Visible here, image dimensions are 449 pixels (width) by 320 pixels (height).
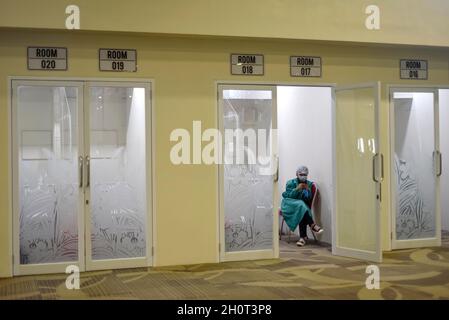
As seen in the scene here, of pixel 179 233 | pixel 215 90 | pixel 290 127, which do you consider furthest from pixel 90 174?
pixel 290 127

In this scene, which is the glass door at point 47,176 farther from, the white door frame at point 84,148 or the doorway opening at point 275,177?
the doorway opening at point 275,177

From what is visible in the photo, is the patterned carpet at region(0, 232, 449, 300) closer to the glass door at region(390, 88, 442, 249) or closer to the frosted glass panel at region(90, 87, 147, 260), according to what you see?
the frosted glass panel at region(90, 87, 147, 260)

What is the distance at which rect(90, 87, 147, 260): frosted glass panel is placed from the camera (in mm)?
6879

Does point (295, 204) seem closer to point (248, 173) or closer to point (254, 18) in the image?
point (248, 173)

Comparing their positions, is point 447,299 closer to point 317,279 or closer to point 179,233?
point 317,279

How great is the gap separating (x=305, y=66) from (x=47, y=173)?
3460mm

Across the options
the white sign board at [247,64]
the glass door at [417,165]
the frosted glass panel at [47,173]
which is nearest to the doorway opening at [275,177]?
the white sign board at [247,64]

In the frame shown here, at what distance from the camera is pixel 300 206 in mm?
8516

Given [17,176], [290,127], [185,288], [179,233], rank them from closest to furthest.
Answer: [185,288] < [17,176] < [179,233] < [290,127]

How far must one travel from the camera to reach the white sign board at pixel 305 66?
297 inches

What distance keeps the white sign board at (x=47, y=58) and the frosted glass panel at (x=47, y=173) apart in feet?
0.80

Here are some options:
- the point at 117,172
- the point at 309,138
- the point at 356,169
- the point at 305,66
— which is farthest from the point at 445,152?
the point at 117,172

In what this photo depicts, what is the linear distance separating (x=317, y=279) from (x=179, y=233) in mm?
1792

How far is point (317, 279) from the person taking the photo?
20.5ft
